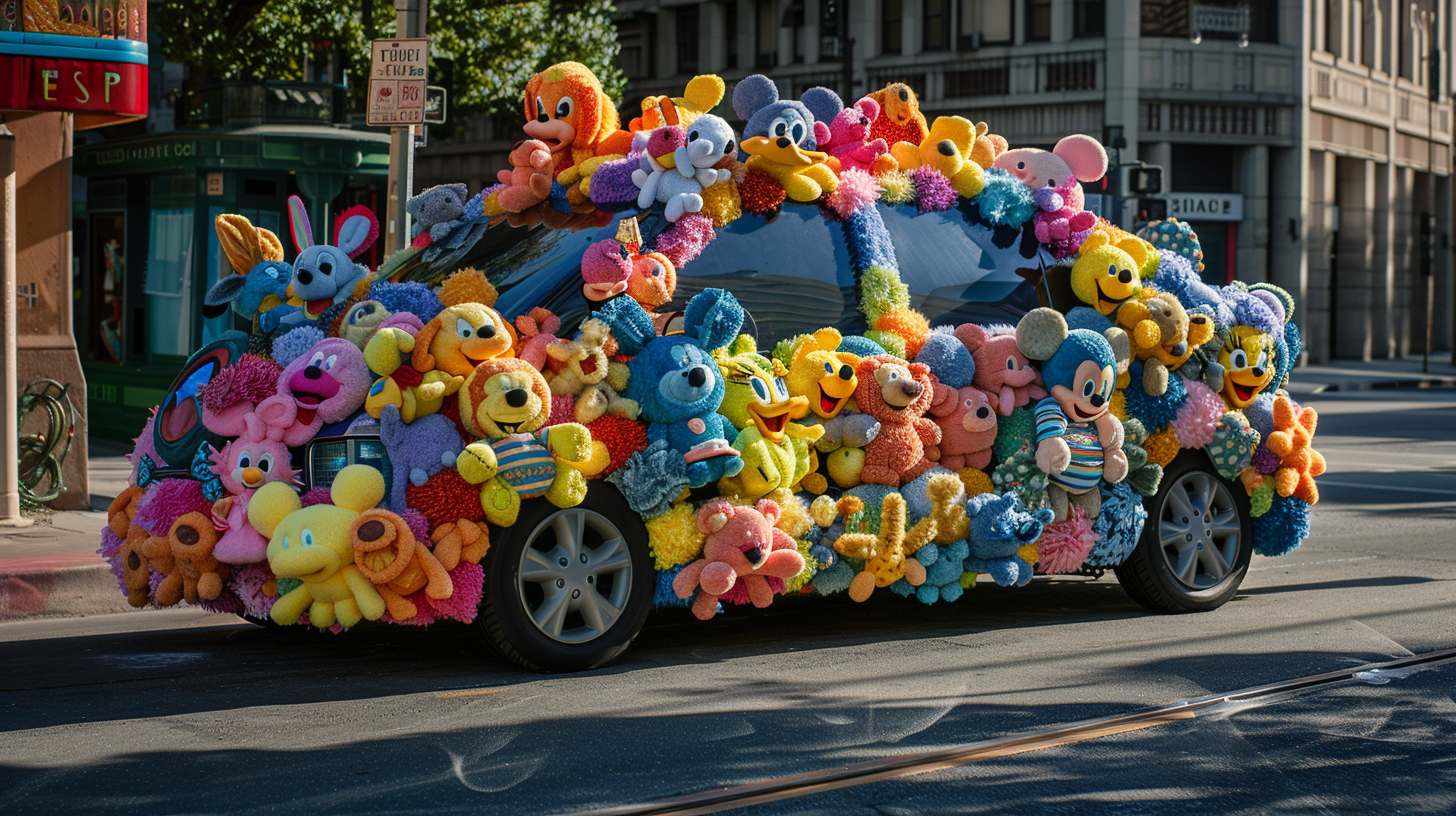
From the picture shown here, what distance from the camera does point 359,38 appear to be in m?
23.1

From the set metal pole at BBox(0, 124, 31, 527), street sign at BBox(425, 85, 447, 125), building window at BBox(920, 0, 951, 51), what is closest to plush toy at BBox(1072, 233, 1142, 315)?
street sign at BBox(425, 85, 447, 125)

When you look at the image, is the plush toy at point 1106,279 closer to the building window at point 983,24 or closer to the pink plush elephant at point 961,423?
the pink plush elephant at point 961,423

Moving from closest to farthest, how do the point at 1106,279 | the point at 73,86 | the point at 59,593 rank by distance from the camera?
the point at 1106,279, the point at 59,593, the point at 73,86

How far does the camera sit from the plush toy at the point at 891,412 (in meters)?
7.13

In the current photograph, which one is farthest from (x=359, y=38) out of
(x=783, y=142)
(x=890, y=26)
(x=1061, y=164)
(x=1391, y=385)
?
(x=1391, y=385)

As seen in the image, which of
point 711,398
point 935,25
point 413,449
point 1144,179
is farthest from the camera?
point 935,25

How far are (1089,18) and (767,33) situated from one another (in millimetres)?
8317

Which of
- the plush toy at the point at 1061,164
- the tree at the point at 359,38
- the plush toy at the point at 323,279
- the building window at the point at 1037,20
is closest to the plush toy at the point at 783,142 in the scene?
the plush toy at the point at 1061,164

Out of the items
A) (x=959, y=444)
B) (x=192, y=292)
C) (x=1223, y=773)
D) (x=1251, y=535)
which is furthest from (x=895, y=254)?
(x=192, y=292)

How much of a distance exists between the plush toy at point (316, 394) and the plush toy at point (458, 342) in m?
0.22

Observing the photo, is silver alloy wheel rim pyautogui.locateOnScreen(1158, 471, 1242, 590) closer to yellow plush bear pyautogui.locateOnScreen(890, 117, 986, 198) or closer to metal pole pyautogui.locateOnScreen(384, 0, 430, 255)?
yellow plush bear pyautogui.locateOnScreen(890, 117, 986, 198)

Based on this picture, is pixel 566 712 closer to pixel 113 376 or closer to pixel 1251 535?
pixel 1251 535

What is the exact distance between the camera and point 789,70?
133ft

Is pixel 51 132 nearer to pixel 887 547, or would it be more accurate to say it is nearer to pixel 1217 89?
pixel 887 547
